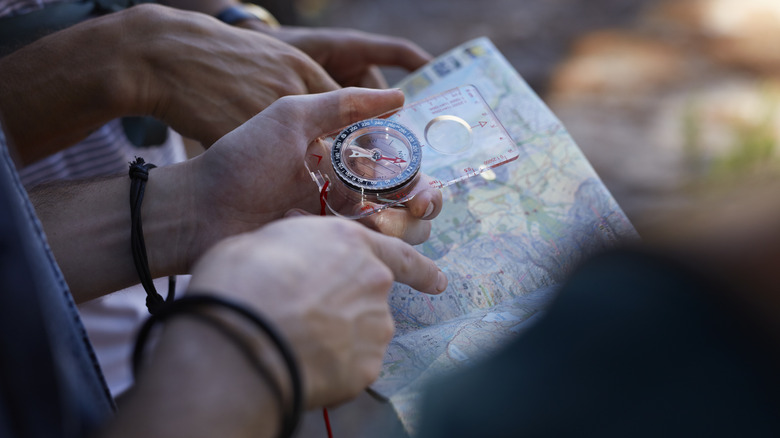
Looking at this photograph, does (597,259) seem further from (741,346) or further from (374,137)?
(374,137)

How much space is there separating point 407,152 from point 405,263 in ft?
1.51

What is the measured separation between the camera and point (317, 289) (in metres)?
1.01

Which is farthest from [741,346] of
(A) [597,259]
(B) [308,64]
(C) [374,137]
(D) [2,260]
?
(B) [308,64]

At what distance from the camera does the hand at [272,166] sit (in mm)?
1518

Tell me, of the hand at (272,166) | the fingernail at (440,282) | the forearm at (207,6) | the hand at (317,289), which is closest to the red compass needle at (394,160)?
the hand at (272,166)

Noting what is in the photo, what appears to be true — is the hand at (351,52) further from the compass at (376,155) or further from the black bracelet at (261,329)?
the black bracelet at (261,329)

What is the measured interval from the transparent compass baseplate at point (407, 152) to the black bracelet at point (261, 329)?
2.24 feet

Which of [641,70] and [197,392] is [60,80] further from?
[641,70]

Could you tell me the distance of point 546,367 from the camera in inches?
36.7

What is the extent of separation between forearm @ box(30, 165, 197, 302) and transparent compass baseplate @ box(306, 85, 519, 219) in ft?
1.28

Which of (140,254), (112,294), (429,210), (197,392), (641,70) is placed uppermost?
(197,392)

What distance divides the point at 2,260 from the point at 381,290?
2.07 ft

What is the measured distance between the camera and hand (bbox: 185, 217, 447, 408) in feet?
3.12

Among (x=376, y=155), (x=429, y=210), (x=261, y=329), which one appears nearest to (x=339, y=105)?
(x=376, y=155)
